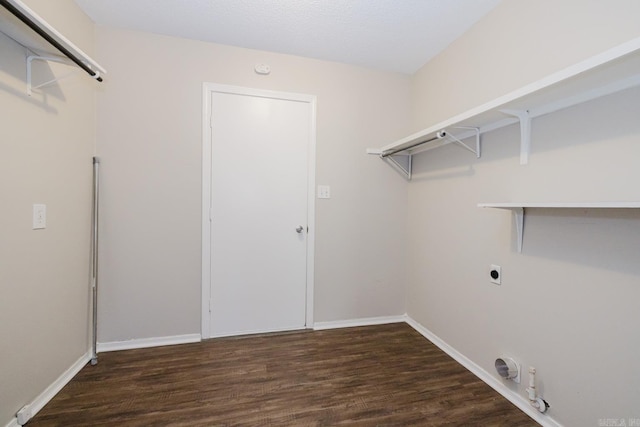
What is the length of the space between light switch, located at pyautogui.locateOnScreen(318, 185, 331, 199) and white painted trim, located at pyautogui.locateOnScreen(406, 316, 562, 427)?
4.97 ft

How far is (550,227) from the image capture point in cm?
145

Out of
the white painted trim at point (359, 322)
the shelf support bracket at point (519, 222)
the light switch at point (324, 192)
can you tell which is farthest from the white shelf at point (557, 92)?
the white painted trim at point (359, 322)

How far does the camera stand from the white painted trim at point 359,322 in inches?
101

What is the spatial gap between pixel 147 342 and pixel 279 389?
4.06 feet

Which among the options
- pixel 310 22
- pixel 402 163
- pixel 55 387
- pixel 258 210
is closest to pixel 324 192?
pixel 258 210

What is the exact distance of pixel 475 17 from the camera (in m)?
1.91

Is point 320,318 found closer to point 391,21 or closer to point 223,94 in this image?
point 223,94

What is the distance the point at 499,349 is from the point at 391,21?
237cm

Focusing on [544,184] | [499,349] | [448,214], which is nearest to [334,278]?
[448,214]

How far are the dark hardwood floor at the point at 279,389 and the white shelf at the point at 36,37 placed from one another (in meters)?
1.80

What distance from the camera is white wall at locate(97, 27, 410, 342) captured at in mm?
2107

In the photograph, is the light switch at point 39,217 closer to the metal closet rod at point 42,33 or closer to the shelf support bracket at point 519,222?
the metal closet rod at point 42,33

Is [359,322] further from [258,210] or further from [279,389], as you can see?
[258,210]

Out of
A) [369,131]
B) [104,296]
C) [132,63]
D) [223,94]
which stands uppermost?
[132,63]
